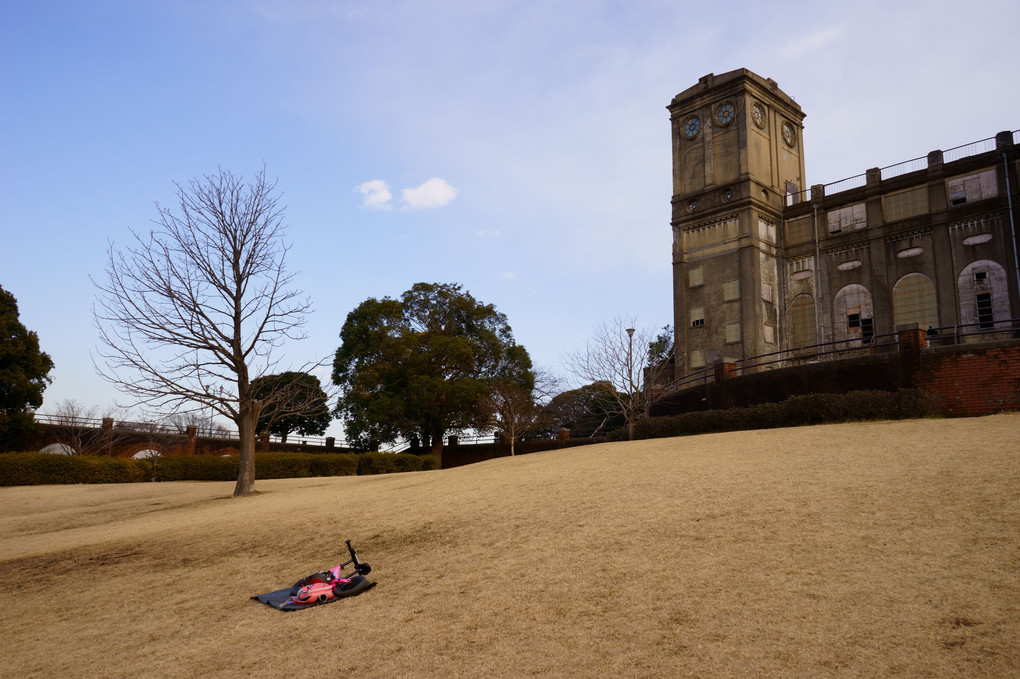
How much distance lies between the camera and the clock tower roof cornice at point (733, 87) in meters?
40.2

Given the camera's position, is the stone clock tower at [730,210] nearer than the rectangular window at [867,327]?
No

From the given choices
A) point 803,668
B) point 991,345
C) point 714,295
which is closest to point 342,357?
point 714,295

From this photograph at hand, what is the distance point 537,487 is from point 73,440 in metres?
36.5

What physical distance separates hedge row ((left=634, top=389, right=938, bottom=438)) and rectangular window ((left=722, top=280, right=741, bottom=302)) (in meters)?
16.5

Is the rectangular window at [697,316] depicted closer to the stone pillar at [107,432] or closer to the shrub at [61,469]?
the shrub at [61,469]

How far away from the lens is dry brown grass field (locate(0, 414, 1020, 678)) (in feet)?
21.2

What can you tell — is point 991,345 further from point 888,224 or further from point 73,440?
point 73,440

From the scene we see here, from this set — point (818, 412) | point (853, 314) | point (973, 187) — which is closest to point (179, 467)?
point (818, 412)

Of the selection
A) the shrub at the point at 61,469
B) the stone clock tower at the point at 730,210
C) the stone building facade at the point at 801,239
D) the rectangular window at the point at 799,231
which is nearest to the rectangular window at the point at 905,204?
the stone building facade at the point at 801,239

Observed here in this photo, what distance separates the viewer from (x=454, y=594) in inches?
344

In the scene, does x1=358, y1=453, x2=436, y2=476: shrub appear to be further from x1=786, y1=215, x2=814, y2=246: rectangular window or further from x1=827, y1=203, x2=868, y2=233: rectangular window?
x1=827, y1=203, x2=868, y2=233: rectangular window

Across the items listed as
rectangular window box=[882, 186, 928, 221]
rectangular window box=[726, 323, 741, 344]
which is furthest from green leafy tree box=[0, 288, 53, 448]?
rectangular window box=[882, 186, 928, 221]

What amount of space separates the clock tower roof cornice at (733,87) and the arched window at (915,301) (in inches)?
539

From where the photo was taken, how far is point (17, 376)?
3503 cm
